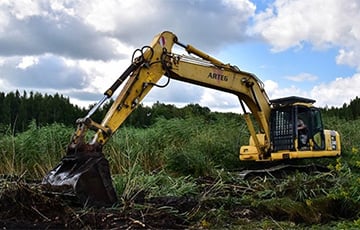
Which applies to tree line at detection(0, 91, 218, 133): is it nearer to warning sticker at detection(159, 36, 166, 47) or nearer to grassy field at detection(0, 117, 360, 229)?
grassy field at detection(0, 117, 360, 229)

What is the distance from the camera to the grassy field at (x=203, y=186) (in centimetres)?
578

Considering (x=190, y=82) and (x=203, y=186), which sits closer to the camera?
(x=203, y=186)

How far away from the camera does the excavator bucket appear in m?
6.15

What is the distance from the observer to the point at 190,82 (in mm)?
9797

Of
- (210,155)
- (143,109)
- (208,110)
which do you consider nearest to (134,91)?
(210,155)

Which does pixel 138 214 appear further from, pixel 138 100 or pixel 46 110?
pixel 46 110

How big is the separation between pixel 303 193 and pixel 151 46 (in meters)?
3.49

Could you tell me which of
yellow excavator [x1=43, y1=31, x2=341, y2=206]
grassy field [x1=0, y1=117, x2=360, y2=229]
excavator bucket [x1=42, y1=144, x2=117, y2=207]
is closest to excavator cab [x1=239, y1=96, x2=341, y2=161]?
yellow excavator [x1=43, y1=31, x2=341, y2=206]

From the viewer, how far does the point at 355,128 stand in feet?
58.4

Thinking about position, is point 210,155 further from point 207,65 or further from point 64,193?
point 64,193

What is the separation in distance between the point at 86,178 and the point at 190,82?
13.2ft

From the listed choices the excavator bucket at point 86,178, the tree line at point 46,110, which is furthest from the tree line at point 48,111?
the excavator bucket at point 86,178

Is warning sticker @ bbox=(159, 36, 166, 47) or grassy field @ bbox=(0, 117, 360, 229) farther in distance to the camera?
warning sticker @ bbox=(159, 36, 166, 47)

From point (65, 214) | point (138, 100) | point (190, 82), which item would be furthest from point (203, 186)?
point (65, 214)
